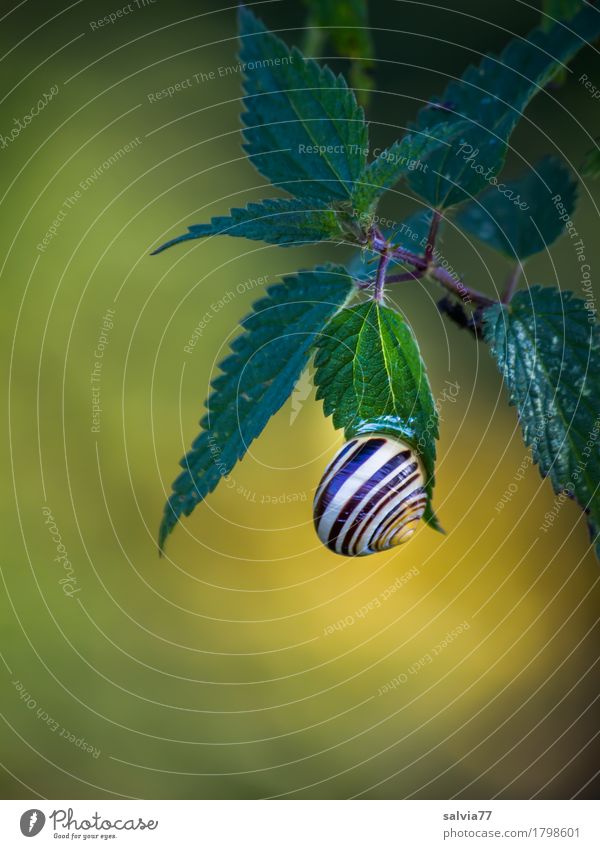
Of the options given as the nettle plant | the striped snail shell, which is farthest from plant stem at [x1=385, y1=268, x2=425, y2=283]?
the striped snail shell

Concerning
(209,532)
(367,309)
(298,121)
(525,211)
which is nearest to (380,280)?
(367,309)

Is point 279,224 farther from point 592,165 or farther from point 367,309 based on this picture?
point 592,165

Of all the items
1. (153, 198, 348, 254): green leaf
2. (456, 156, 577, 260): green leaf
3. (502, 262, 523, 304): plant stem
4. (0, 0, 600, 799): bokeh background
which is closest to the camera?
(153, 198, 348, 254): green leaf

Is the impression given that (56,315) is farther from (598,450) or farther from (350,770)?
(598,450)

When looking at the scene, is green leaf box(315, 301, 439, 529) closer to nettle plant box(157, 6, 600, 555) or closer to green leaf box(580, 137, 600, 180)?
nettle plant box(157, 6, 600, 555)

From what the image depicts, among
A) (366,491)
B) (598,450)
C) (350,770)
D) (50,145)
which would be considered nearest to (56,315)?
(50,145)

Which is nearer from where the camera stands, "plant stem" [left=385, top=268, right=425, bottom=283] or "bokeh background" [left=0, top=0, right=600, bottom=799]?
"plant stem" [left=385, top=268, right=425, bottom=283]

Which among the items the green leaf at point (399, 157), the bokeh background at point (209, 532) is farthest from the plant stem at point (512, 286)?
the bokeh background at point (209, 532)
